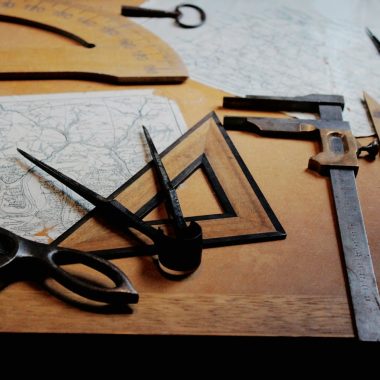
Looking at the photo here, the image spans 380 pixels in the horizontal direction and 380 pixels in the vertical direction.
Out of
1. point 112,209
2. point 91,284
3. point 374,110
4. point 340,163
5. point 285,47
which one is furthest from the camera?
point 285,47

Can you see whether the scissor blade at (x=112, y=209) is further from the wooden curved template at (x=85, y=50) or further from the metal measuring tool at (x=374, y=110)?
the metal measuring tool at (x=374, y=110)

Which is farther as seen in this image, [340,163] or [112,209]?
[340,163]

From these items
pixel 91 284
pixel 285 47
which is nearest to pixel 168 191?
pixel 91 284

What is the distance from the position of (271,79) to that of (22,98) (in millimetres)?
693

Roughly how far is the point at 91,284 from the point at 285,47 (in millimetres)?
1121

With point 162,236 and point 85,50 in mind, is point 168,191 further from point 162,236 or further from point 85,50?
point 85,50

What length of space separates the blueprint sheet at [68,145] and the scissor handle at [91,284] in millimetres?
110

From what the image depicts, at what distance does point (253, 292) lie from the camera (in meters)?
0.79

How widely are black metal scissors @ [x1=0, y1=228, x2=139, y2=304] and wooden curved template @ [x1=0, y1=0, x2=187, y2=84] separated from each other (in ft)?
2.10

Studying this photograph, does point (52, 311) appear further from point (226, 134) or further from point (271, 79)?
point (271, 79)

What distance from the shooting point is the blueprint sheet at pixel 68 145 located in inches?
35.8

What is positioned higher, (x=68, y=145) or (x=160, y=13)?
(x=160, y=13)

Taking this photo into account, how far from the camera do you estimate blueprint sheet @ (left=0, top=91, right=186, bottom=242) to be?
0.91 metres

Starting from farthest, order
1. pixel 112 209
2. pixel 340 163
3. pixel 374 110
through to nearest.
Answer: pixel 374 110, pixel 340 163, pixel 112 209
